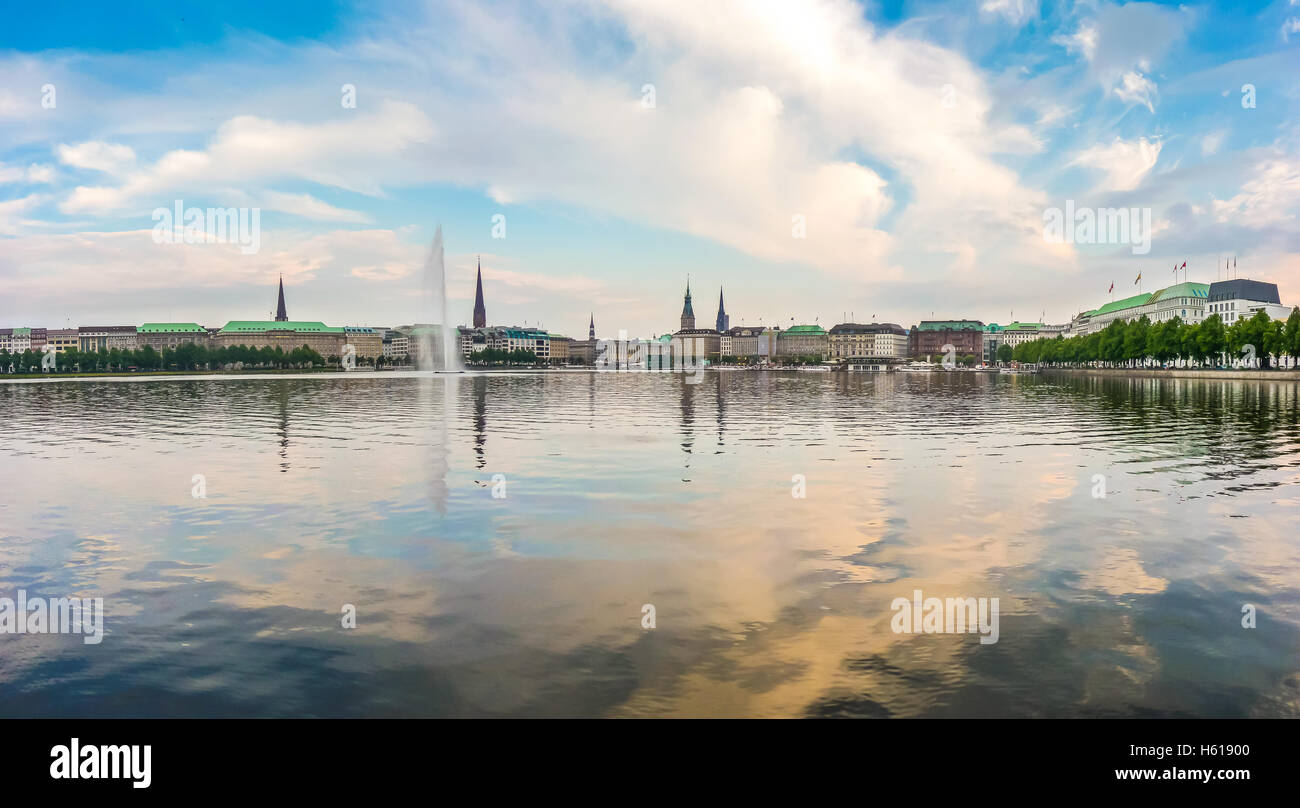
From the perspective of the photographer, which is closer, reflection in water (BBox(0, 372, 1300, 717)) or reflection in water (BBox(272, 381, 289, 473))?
reflection in water (BBox(0, 372, 1300, 717))

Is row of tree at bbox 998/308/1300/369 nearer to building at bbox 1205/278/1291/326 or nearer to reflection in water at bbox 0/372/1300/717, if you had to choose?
building at bbox 1205/278/1291/326

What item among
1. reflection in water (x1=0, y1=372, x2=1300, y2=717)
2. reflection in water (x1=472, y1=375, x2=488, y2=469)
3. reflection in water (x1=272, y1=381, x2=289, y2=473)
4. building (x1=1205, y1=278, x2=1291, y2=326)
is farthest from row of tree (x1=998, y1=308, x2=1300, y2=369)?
reflection in water (x1=272, y1=381, x2=289, y2=473)

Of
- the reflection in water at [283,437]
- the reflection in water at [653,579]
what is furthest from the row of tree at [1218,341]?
the reflection in water at [283,437]

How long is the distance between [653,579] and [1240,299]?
723 feet

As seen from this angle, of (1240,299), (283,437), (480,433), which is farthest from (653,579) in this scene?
(1240,299)

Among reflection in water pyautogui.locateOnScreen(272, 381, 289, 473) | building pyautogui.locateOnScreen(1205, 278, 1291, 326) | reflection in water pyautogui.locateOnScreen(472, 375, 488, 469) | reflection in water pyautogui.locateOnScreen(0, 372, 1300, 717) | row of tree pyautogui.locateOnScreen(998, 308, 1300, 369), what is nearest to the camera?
reflection in water pyautogui.locateOnScreen(0, 372, 1300, 717)

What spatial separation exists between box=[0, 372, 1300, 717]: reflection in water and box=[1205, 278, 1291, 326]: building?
194608 millimetres

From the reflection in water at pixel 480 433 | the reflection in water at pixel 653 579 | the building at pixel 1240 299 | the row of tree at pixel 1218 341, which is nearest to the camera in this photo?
the reflection in water at pixel 653 579

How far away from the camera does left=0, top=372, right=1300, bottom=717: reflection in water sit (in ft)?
27.0

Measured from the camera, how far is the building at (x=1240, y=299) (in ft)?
603

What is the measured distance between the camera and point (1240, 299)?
184 meters

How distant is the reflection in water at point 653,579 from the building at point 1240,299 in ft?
638

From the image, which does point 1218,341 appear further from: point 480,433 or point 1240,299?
point 480,433

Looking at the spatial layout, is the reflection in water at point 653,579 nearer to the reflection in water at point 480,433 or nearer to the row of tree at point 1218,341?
the reflection in water at point 480,433
